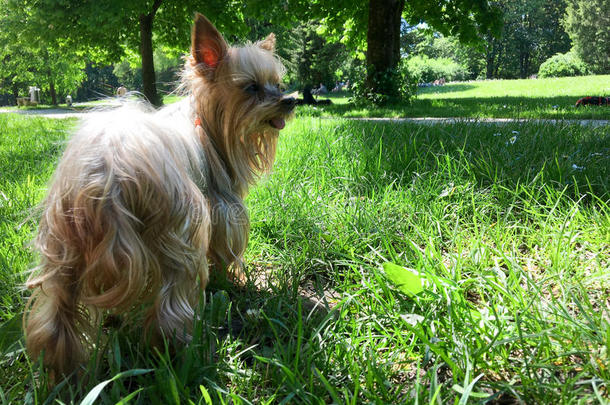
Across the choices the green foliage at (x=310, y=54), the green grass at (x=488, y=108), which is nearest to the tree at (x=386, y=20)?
the green grass at (x=488, y=108)

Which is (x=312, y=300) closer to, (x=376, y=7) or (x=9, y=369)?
(x=9, y=369)

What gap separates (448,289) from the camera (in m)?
1.96

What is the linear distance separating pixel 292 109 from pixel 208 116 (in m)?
0.53

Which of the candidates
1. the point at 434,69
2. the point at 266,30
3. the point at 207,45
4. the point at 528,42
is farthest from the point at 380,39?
the point at 528,42

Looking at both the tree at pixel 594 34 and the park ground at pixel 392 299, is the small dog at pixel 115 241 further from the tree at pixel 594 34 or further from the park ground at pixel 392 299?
the tree at pixel 594 34

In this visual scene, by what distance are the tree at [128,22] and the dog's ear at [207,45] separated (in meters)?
11.8

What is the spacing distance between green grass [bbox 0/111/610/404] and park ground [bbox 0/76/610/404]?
0.4 inches

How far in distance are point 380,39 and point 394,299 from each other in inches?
500

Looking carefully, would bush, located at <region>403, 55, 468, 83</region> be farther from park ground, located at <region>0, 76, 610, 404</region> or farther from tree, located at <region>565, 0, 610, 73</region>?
park ground, located at <region>0, 76, 610, 404</region>

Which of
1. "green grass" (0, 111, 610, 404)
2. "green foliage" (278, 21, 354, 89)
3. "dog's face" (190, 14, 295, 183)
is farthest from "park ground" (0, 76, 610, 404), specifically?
"green foliage" (278, 21, 354, 89)

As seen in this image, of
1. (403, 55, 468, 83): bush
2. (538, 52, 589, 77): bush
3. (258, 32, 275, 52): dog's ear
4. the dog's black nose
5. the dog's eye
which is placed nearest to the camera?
the dog's eye

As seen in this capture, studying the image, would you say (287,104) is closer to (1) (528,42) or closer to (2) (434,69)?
(2) (434,69)

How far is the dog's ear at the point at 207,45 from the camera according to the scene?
2.37m

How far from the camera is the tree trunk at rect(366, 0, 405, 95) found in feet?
43.0
